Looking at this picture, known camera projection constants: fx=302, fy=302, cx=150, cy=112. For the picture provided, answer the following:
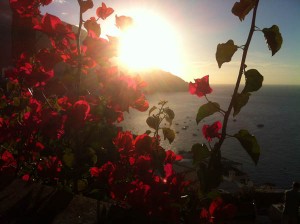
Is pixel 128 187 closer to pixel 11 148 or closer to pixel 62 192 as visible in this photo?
pixel 62 192

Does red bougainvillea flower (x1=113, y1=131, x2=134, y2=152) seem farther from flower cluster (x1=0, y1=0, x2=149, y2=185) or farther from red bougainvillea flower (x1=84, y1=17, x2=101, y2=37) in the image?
red bougainvillea flower (x1=84, y1=17, x2=101, y2=37)

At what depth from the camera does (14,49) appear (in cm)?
317

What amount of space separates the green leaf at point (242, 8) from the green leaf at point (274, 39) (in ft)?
0.53

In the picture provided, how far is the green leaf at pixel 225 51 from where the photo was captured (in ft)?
5.51

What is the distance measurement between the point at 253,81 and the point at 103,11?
1273 mm

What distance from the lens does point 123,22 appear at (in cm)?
208

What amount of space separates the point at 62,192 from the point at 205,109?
1.11 m

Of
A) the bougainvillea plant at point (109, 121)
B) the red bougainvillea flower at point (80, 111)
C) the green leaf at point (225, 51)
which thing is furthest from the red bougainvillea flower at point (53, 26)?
the green leaf at point (225, 51)

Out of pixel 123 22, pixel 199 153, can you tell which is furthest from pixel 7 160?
pixel 199 153

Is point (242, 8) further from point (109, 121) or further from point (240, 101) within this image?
point (109, 121)

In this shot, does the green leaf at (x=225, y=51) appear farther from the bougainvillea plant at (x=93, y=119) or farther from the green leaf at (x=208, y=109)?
the bougainvillea plant at (x=93, y=119)

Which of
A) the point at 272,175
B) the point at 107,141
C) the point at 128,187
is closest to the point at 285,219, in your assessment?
the point at 107,141

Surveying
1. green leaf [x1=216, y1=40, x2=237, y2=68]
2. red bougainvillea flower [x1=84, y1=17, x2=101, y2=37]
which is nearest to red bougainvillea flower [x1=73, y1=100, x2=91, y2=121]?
red bougainvillea flower [x1=84, y1=17, x2=101, y2=37]

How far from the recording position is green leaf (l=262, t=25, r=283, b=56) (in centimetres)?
160
